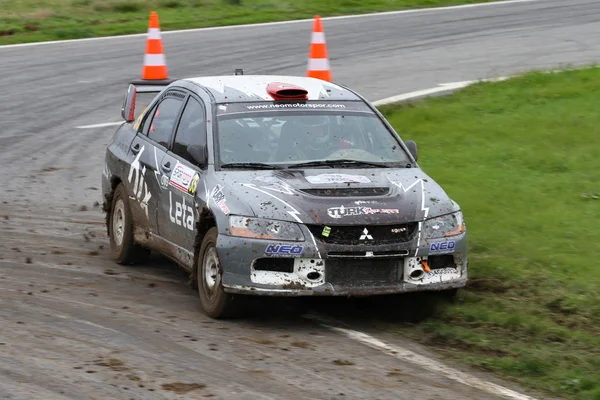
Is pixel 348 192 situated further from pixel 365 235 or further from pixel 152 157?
pixel 152 157

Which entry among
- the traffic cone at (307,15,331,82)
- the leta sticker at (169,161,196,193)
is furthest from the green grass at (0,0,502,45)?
the leta sticker at (169,161,196,193)

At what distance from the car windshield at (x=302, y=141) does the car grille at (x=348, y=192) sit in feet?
1.95

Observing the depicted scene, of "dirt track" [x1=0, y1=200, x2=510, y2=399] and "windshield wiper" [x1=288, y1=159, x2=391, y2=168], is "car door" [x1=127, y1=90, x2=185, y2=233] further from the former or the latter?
"windshield wiper" [x1=288, y1=159, x2=391, y2=168]

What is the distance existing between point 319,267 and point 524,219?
3394mm

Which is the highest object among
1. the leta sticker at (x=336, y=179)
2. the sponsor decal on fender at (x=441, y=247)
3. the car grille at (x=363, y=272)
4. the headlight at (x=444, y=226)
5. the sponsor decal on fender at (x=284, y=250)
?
the leta sticker at (x=336, y=179)

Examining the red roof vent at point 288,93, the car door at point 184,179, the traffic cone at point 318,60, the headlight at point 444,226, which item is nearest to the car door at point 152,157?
the car door at point 184,179

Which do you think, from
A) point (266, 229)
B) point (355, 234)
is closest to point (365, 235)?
point (355, 234)

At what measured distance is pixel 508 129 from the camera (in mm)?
14266

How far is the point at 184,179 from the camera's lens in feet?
29.0

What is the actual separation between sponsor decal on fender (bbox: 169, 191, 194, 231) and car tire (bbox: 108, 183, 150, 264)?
96cm

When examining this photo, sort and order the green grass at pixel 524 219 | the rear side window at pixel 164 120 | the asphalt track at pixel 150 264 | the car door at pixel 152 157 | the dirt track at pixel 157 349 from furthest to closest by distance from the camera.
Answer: the rear side window at pixel 164 120
the car door at pixel 152 157
the green grass at pixel 524 219
the asphalt track at pixel 150 264
the dirt track at pixel 157 349

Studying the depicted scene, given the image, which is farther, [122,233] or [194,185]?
[122,233]

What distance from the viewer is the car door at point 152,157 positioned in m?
9.36

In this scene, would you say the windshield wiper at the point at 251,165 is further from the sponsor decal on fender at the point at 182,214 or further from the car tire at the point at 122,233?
the car tire at the point at 122,233
